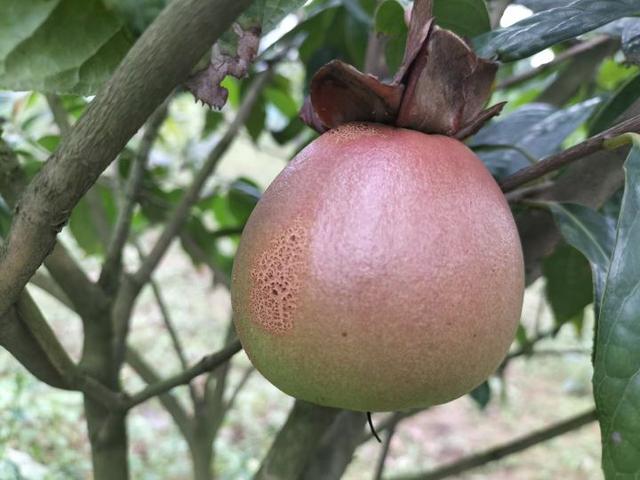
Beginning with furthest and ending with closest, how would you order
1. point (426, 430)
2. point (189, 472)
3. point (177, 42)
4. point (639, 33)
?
1. point (426, 430)
2. point (189, 472)
3. point (639, 33)
4. point (177, 42)

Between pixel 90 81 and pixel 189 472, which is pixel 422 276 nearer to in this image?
pixel 90 81

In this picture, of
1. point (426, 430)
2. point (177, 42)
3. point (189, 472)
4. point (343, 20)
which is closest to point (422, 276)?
point (177, 42)

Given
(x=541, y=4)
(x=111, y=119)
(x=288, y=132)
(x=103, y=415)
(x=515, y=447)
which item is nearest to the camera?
(x=111, y=119)

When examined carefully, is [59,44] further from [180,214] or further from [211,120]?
[211,120]

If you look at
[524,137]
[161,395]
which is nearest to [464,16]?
[524,137]

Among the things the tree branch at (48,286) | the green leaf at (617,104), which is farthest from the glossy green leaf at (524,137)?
the tree branch at (48,286)

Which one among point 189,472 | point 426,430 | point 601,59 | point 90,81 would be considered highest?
point 90,81

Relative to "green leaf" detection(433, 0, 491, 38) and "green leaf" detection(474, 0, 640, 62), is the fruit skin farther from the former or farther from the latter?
"green leaf" detection(433, 0, 491, 38)
